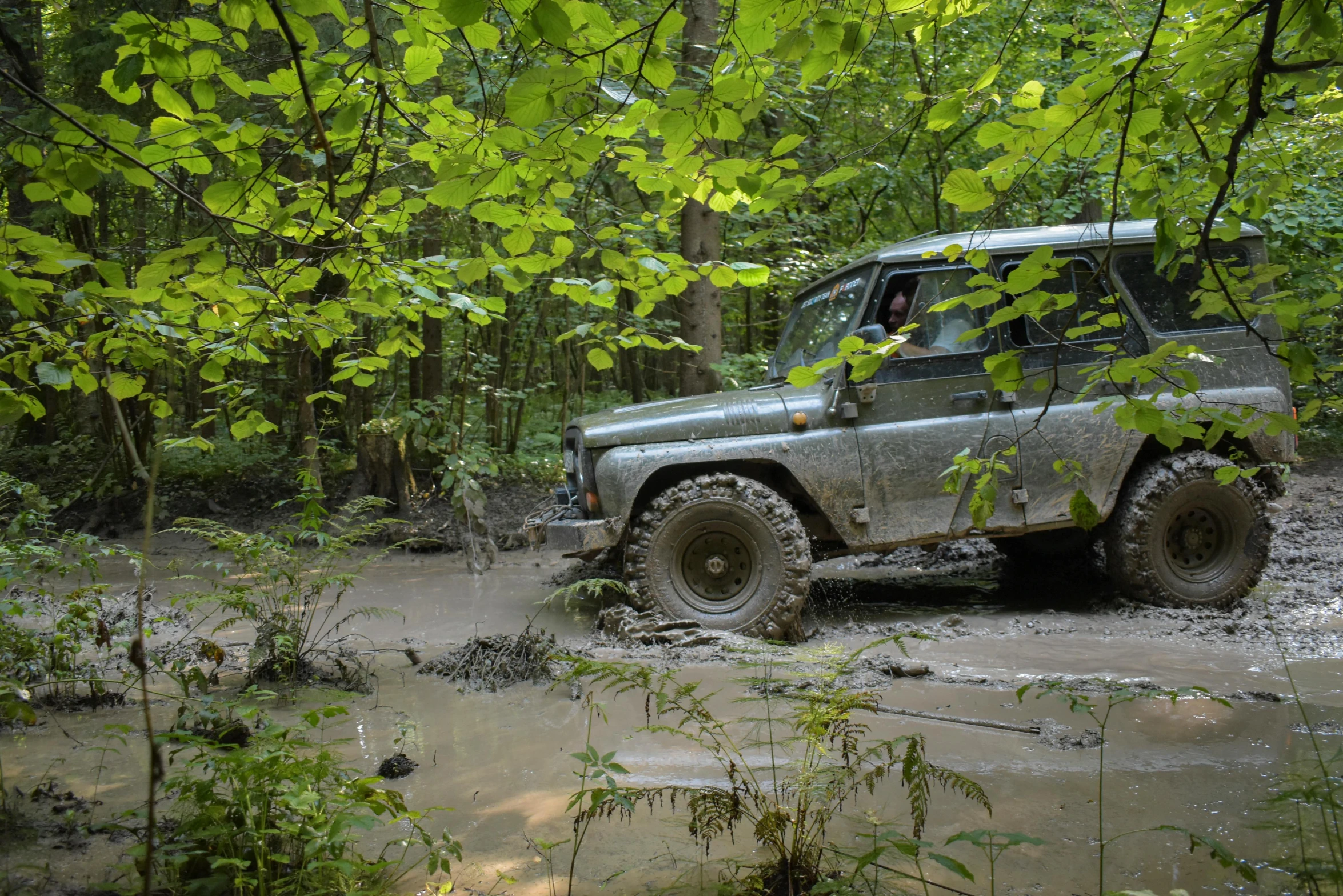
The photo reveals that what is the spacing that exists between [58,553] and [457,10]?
3831 mm

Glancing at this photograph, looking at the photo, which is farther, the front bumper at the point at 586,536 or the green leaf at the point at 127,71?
the front bumper at the point at 586,536

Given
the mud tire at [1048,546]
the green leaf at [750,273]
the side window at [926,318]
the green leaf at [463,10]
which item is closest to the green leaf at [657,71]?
the green leaf at [463,10]

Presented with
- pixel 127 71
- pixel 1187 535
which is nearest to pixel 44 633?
pixel 127 71

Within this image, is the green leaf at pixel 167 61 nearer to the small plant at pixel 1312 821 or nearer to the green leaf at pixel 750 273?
the green leaf at pixel 750 273

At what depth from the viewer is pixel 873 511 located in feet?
18.0

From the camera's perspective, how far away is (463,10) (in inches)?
80.3

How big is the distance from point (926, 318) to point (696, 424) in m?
1.62

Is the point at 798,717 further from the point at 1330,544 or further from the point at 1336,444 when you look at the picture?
the point at 1336,444

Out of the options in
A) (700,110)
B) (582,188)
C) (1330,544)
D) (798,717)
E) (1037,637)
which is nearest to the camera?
(700,110)

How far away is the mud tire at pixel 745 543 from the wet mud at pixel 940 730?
357mm

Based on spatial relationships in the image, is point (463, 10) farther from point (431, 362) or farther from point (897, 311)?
point (431, 362)

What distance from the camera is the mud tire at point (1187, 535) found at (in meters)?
5.59

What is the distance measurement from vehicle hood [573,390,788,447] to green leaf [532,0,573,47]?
11.4 feet

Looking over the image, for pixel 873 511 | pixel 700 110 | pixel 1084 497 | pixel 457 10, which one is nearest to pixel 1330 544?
pixel 873 511
